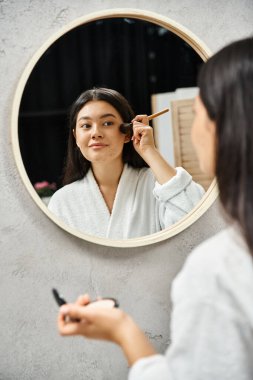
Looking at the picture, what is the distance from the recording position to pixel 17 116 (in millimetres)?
1035

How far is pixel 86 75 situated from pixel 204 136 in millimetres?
484

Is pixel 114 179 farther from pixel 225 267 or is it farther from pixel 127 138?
pixel 225 267

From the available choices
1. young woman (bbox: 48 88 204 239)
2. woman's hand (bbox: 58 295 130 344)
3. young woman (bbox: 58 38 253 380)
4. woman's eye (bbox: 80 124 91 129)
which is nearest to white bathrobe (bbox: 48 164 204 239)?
young woman (bbox: 48 88 204 239)

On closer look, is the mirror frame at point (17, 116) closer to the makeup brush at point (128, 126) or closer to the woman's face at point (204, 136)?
the makeup brush at point (128, 126)

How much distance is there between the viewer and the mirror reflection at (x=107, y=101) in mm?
1051

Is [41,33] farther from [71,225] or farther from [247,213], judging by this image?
[247,213]

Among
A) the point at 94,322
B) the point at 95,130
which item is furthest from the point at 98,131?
the point at 94,322

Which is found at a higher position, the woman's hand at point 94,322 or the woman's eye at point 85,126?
the woman's eye at point 85,126

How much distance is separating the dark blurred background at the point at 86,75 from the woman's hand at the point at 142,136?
0.02 meters

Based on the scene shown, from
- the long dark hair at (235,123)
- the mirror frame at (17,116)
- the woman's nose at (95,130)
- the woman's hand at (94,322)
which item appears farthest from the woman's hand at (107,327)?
the woman's nose at (95,130)

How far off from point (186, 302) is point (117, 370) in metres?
0.61

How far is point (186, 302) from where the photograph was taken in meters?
0.62

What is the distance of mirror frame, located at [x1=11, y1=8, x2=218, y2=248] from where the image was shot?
1038mm

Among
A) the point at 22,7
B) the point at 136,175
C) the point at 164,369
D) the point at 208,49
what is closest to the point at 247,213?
the point at 164,369
